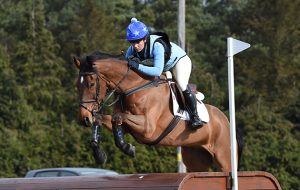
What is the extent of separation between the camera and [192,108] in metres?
10.5

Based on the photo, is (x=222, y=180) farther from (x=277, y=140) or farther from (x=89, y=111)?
A: (x=277, y=140)

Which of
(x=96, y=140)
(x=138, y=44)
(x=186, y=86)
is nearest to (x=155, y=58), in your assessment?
(x=138, y=44)

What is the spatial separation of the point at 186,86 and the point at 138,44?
973mm

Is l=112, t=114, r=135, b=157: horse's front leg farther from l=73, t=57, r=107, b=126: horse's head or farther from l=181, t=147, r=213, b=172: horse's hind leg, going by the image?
l=181, t=147, r=213, b=172: horse's hind leg

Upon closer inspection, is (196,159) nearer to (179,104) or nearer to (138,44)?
(179,104)

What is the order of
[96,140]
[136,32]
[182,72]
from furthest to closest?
[182,72] → [136,32] → [96,140]

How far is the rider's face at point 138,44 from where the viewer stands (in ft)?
33.2

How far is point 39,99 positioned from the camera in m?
31.8

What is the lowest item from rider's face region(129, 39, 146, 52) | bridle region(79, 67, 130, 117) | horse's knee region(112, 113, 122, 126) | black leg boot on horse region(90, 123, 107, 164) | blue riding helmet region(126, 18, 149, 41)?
black leg boot on horse region(90, 123, 107, 164)

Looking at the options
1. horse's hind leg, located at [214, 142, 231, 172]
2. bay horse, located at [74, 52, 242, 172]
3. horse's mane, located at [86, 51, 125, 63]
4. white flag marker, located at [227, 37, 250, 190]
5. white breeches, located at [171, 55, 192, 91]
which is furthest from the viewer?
horse's hind leg, located at [214, 142, 231, 172]

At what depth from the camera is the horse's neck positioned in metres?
10.0

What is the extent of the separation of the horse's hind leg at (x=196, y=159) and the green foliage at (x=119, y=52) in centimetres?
1330

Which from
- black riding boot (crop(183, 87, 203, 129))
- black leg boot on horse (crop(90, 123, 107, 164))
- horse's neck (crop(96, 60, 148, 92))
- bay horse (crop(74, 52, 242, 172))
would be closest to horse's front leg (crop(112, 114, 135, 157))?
bay horse (crop(74, 52, 242, 172))

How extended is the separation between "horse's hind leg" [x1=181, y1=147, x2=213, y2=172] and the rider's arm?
5.31 ft
